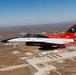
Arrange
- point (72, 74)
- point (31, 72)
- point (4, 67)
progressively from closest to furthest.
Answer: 1. point (72, 74)
2. point (31, 72)
3. point (4, 67)

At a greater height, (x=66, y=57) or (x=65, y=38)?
(x=65, y=38)

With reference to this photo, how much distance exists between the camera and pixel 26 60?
6147 centimetres

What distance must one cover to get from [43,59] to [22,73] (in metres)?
15.1

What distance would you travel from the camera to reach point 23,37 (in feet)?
180

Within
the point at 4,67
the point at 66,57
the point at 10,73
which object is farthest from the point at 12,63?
the point at 66,57

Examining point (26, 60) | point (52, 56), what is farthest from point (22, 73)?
point (52, 56)

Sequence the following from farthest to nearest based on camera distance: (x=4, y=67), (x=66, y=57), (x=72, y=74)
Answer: (x=66, y=57), (x=4, y=67), (x=72, y=74)

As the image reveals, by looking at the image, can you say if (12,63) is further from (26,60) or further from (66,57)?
(66,57)

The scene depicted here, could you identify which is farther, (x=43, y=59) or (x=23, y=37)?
(x=43, y=59)

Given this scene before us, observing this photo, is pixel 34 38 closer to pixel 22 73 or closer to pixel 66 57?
pixel 22 73

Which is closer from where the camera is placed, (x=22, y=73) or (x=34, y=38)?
(x=22, y=73)

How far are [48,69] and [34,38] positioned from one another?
12.1 metres

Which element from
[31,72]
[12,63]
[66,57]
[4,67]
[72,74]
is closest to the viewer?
[72,74]

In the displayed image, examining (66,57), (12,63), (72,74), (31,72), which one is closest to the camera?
(72,74)
